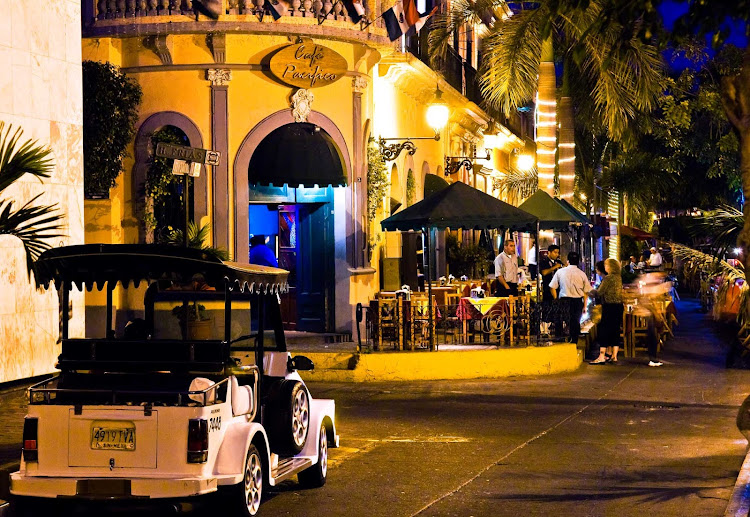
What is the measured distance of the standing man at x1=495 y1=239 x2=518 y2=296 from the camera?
22.4 metres

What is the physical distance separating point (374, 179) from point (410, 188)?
482cm

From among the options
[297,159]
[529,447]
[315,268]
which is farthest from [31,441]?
[315,268]

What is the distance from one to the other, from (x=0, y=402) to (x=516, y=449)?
253 inches

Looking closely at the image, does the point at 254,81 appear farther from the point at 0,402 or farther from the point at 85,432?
the point at 85,432

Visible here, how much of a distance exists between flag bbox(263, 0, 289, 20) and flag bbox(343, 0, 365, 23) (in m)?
1.21

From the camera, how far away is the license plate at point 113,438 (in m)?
8.12

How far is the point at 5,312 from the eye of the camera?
14.6 m

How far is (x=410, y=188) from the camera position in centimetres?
2767

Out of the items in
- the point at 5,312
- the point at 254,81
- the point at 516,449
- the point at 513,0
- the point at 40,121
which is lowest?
the point at 516,449

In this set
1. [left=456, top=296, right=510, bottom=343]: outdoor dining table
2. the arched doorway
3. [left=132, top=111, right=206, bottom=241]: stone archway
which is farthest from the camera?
the arched doorway

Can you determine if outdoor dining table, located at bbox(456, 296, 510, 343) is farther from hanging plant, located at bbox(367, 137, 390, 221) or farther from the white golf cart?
the white golf cart

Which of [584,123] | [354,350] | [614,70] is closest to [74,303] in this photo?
[354,350]

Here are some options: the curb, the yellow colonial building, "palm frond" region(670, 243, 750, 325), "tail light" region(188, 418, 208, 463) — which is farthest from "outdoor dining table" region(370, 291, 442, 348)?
"tail light" region(188, 418, 208, 463)

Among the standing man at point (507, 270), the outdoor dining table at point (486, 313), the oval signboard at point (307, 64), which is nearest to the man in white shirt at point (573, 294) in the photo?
the outdoor dining table at point (486, 313)
